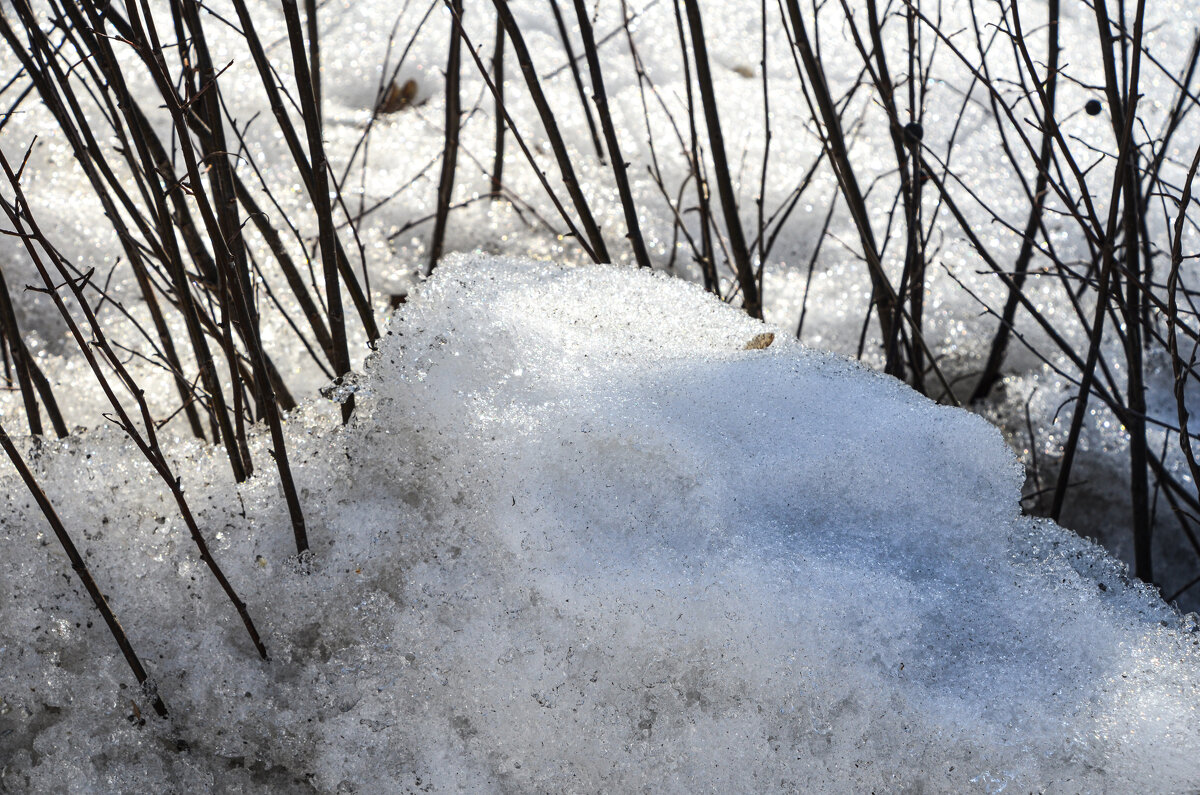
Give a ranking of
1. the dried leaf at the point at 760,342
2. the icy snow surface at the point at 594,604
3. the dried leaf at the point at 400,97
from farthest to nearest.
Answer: the dried leaf at the point at 400,97 → the dried leaf at the point at 760,342 → the icy snow surface at the point at 594,604

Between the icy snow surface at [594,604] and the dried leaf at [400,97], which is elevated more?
the dried leaf at [400,97]

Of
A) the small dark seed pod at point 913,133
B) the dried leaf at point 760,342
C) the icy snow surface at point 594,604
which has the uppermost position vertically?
the small dark seed pod at point 913,133

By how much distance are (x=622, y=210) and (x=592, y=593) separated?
1195 millimetres

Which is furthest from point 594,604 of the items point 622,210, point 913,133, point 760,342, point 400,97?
point 400,97

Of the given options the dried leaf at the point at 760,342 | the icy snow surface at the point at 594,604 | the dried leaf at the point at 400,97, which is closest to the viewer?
the icy snow surface at the point at 594,604

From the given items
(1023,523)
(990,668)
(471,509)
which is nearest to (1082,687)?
(990,668)

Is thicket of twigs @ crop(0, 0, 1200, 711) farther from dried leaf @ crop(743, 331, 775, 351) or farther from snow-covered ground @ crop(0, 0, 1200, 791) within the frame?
dried leaf @ crop(743, 331, 775, 351)

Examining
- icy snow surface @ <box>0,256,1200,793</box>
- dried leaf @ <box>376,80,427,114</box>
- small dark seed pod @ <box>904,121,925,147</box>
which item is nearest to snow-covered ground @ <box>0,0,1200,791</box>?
icy snow surface @ <box>0,256,1200,793</box>

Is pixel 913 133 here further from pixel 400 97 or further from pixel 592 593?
pixel 400 97

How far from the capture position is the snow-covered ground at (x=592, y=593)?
966 mm

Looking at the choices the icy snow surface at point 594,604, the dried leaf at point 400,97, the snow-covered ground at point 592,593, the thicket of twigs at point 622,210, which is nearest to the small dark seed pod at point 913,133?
the thicket of twigs at point 622,210

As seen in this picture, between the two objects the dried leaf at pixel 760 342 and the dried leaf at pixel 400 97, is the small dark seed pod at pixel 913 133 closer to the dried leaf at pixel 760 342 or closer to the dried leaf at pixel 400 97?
the dried leaf at pixel 760 342

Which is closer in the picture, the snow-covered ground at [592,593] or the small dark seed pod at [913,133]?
the snow-covered ground at [592,593]

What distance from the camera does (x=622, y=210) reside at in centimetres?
204
